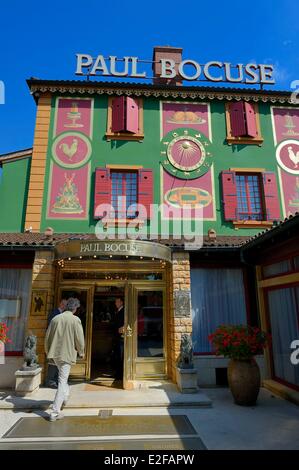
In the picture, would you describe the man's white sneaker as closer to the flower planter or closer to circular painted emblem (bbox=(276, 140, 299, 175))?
the flower planter

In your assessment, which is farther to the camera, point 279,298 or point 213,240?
point 213,240

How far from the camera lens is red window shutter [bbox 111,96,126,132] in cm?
1027

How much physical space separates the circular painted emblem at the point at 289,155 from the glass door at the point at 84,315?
7.65 metres

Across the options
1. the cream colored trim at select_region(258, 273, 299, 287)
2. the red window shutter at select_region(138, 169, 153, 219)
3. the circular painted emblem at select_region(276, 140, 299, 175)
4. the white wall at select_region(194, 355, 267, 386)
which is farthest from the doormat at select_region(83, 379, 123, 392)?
the circular painted emblem at select_region(276, 140, 299, 175)

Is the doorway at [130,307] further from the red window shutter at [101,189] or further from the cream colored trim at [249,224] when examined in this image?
the cream colored trim at [249,224]

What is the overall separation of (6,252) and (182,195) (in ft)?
17.9

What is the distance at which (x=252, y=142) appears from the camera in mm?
10648

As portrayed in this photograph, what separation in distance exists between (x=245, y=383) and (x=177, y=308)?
2.41m

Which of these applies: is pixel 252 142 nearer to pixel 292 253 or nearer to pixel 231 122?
pixel 231 122

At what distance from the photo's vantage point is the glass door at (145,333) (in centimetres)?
809

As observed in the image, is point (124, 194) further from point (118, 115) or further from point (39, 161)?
point (39, 161)

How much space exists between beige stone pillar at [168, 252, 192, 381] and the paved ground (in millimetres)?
1439
